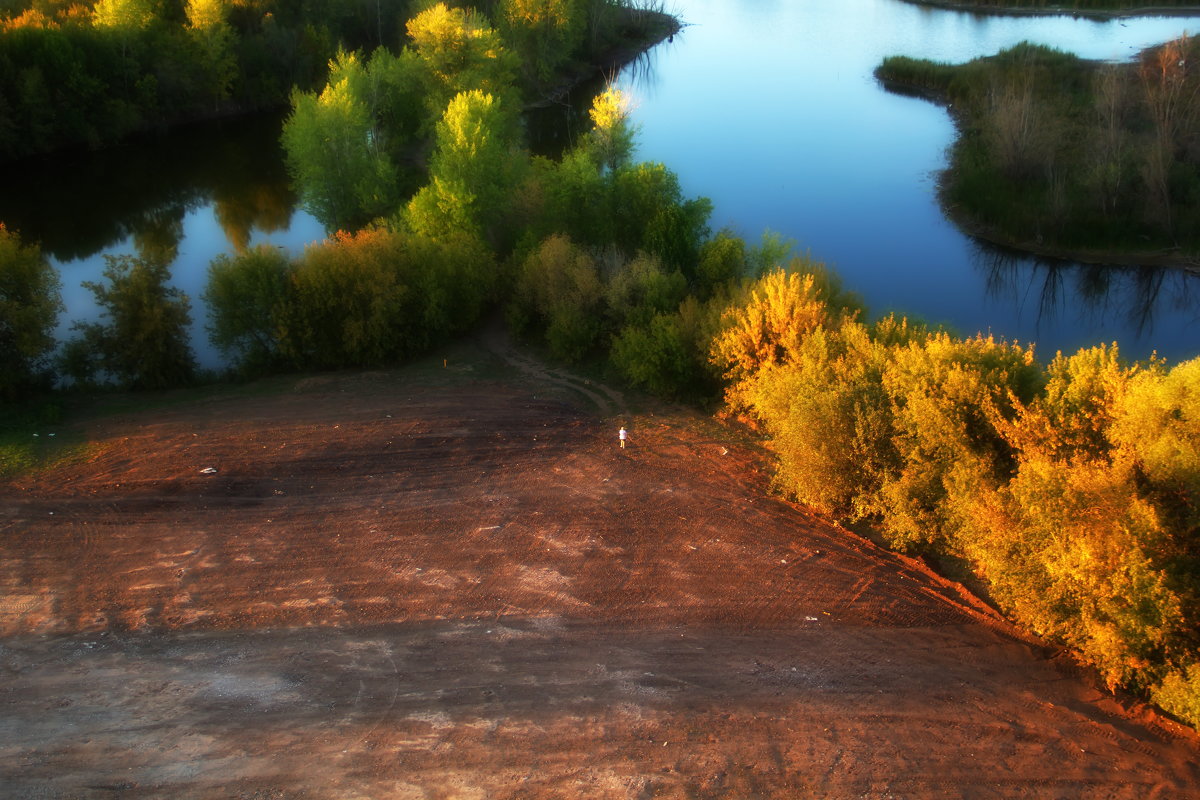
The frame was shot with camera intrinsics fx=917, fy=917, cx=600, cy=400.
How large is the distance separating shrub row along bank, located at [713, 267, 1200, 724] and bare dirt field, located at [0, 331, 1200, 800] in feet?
2.73

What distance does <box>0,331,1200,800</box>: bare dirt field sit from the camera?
435 inches


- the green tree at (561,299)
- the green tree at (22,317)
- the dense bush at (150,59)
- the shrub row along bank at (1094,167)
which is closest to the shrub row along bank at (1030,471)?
the green tree at (561,299)

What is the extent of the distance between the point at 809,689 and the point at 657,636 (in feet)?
7.66

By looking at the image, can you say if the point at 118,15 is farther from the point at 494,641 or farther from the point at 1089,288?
the point at 1089,288

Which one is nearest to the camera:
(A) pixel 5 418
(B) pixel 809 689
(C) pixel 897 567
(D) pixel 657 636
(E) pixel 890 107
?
(B) pixel 809 689

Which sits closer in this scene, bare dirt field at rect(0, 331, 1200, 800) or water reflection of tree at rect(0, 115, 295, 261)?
bare dirt field at rect(0, 331, 1200, 800)

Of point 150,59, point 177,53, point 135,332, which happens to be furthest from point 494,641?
point 177,53

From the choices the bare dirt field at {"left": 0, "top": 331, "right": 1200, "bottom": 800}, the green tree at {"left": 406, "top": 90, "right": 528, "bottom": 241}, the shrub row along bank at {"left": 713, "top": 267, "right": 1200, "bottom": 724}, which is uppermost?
the green tree at {"left": 406, "top": 90, "right": 528, "bottom": 241}

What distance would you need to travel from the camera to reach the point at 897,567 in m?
15.2

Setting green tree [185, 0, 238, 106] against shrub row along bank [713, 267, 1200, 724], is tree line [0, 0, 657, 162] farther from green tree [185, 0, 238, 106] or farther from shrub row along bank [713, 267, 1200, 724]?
shrub row along bank [713, 267, 1200, 724]

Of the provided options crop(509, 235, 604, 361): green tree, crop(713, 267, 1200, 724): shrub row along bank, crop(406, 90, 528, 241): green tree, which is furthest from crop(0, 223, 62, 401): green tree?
crop(713, 267, 1200, 724): shrub row along bank

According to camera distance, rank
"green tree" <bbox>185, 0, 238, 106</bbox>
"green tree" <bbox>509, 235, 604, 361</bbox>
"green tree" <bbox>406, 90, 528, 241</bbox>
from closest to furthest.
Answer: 1. "green tree" <bbox>509, 235, 604, 361</bbox>
2. "green tree" <bbox>406, 90, 528, 241</bbox>
3. "green tree" <bbox>185, 0, 238, 106</bbox>

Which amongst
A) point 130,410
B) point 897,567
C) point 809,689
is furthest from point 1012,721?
point 130,410

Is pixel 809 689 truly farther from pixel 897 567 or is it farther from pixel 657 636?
pixel 897 567
